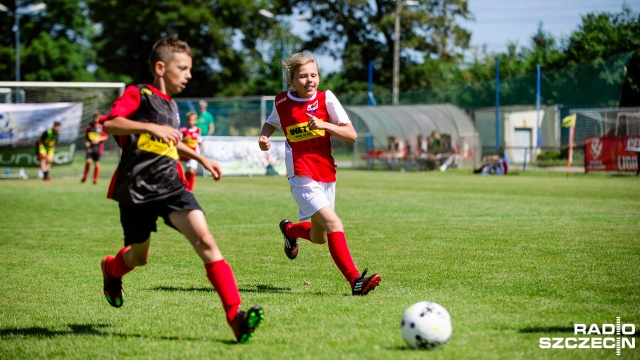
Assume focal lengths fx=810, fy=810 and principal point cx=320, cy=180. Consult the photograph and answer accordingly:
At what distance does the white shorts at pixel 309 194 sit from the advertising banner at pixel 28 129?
72.8 ft

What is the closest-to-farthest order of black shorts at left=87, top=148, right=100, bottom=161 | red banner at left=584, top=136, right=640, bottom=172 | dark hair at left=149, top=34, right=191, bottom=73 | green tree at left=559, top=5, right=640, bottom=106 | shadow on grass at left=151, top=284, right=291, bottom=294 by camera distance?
1. dark hair at left=149, top=34, right=191, bottom=73
2. shadow on grass at left=151, top=284, right=291, bottom=294
3. black shorts at left=87, top=148, right=100, bottom=161
4. red banner at left=584, top=136, right=640, bottom=172
5. green tree at left=559, top=5, right=640, bottom=106

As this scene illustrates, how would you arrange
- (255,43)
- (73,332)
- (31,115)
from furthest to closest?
(255,43), (31,115), (73,332)

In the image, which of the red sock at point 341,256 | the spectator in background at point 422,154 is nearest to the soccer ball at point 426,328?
the red sock at point 341,256

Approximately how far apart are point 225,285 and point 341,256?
→ 1.79m

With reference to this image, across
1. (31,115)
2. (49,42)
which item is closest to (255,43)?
(49,42)

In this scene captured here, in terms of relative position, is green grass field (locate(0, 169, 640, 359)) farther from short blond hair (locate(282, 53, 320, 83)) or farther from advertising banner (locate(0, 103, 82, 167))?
advertising banner (locate(0, 103, 82, 167))

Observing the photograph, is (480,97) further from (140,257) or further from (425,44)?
(140,257)

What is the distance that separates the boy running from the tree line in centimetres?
4937

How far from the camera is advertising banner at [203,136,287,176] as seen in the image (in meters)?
29.0

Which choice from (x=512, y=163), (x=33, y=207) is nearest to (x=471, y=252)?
(x=33, y=207)

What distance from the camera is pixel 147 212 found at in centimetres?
548

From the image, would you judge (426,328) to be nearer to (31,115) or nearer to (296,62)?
(296,62)

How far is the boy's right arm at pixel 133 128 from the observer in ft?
17.2

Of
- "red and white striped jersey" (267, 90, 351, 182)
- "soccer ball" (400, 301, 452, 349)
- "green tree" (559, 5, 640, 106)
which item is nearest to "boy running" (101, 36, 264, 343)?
"soccer ball" (400, 301, 452, 349)
